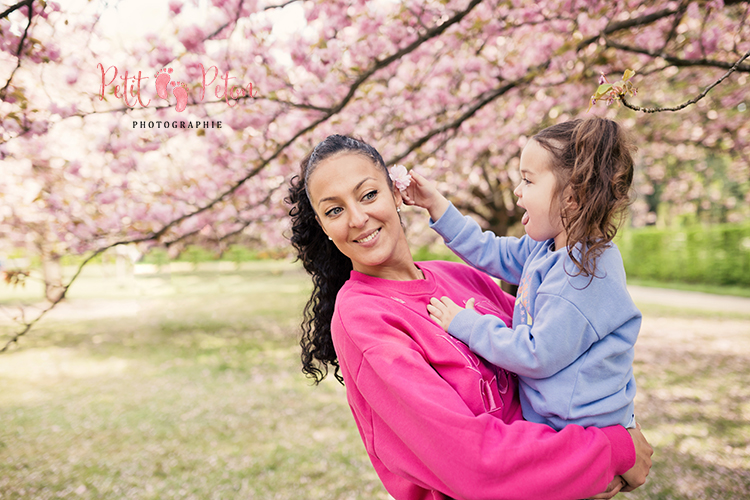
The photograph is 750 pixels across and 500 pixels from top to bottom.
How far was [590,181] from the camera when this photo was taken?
137 centimetres

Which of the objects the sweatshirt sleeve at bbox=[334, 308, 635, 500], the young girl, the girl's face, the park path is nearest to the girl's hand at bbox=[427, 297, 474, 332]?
the young girl

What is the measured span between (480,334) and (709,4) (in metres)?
3.04

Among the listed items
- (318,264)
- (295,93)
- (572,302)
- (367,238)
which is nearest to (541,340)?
(572,302)

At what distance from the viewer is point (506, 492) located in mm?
1112

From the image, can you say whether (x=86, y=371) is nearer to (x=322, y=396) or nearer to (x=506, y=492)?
(x=322, y=396)

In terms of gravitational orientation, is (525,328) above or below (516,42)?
below

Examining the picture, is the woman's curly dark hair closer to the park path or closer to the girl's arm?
the girl's arm

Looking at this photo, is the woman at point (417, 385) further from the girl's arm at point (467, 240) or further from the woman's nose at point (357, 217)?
the girl's arm at point (467, 240)

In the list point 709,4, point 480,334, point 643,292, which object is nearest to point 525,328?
point 480,334

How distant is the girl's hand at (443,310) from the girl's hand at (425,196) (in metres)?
0.46

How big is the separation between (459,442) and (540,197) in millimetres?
782

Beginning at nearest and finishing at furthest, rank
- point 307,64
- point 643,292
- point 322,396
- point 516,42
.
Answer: point 307,64
point 516,42
point 322,396
point 643,292

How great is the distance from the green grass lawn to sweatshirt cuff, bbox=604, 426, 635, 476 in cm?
166

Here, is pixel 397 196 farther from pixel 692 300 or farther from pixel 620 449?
pixel 692 300
